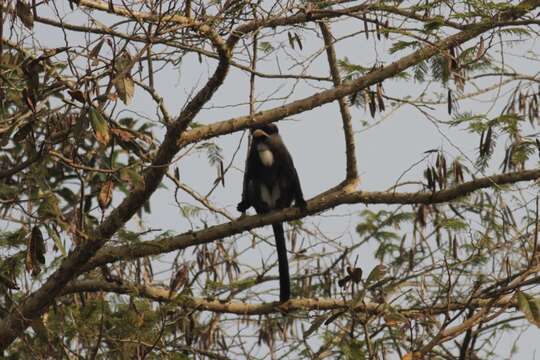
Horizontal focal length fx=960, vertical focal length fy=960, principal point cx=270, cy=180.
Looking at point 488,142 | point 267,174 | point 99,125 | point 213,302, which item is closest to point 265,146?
point 267,174

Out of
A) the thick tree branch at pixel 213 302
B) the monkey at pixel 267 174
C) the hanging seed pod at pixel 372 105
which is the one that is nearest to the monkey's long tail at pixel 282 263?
the monkey at pixel 267 174

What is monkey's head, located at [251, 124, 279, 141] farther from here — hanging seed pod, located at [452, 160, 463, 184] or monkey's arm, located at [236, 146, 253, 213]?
hanging seed pod, located at [452, 160, 463, 184]

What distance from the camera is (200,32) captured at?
4613mm

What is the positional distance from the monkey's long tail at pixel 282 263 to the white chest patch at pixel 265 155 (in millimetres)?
619

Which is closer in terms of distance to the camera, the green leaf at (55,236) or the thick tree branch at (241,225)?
the green leaf at (55,236)

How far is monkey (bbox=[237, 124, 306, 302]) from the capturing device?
6.86m

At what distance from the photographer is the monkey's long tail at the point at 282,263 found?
6266 mm

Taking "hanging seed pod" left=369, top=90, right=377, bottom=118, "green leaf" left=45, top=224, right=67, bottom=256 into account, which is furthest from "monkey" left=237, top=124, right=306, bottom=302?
"green leaf" left=45, top=224, right=67, bottom=256

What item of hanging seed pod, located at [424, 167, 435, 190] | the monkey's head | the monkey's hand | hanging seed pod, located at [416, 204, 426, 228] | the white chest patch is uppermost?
the monkey's head

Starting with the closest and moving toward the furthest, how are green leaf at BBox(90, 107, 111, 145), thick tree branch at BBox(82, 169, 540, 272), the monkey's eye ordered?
green leaf at BBox(90, 107, 111, 145) → thick tree branch at BBox(82, 169, 540, 272) → the monkey's eye

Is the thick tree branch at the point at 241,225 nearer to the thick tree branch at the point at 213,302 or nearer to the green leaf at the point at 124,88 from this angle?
the thick tree branch at the point at 213,302

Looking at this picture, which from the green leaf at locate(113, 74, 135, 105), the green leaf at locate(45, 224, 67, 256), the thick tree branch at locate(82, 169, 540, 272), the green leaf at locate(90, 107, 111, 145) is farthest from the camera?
the thick tree branch at locate(82, 169, 540, 272)

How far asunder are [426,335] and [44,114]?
81.0 inches

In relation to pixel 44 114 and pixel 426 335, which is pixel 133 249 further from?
pixel 426 335
